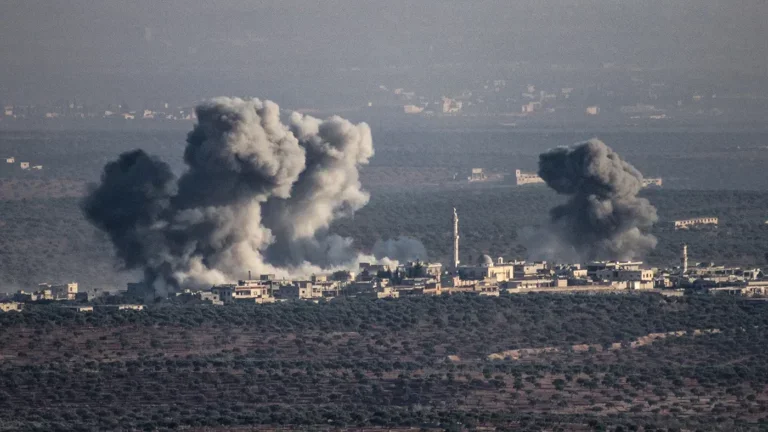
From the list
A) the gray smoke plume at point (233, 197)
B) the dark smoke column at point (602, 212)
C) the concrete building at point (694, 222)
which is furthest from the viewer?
the concrete building at point (694, 222)

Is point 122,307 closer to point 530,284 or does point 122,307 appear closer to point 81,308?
point 81,308

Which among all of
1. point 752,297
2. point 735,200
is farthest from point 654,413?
point 735,200

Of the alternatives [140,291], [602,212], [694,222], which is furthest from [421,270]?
[694,222]

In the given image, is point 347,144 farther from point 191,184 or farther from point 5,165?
point 5,165

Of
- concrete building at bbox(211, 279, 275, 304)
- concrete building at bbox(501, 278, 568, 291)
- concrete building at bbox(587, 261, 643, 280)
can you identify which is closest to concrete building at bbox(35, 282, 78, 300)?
concrete building at bbox(211, 279, 275, 304)

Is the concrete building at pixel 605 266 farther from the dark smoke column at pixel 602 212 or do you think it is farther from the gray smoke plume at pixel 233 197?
the gray smoke plume at pixel 233 197

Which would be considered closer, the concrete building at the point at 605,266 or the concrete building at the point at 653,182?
the concrete building at the point at 605,266

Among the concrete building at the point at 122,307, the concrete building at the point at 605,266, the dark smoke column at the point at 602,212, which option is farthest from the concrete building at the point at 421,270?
the concrete building at the point at 122,307
